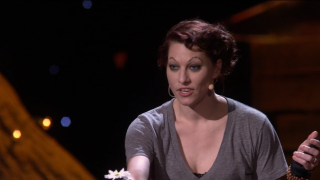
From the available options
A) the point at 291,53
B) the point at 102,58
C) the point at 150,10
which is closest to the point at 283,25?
the point at 291,53

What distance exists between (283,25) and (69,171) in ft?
5.27

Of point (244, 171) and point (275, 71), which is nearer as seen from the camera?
point (244, 171)

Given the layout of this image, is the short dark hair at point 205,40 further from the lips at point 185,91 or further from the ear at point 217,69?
the lips at point 185,91

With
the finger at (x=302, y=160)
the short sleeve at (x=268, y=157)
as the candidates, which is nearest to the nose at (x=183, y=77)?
the short sleeve at (x=268, y=157)

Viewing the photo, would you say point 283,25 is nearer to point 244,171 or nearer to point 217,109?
point 217,109

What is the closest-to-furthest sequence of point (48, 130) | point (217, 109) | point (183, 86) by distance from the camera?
point (183, 86) → point (217, 109) → point (48, 130)

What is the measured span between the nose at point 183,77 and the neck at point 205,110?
0.14m

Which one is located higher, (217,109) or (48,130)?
(48,130)

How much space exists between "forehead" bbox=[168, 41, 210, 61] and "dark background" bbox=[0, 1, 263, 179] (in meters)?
0.86

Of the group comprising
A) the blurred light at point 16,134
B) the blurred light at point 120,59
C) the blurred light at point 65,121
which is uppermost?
the blurred light at point 16,134

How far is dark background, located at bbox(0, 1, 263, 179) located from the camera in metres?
2.70

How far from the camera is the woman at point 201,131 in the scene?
1816 mm

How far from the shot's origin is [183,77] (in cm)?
181

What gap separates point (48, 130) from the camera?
9.39ft
